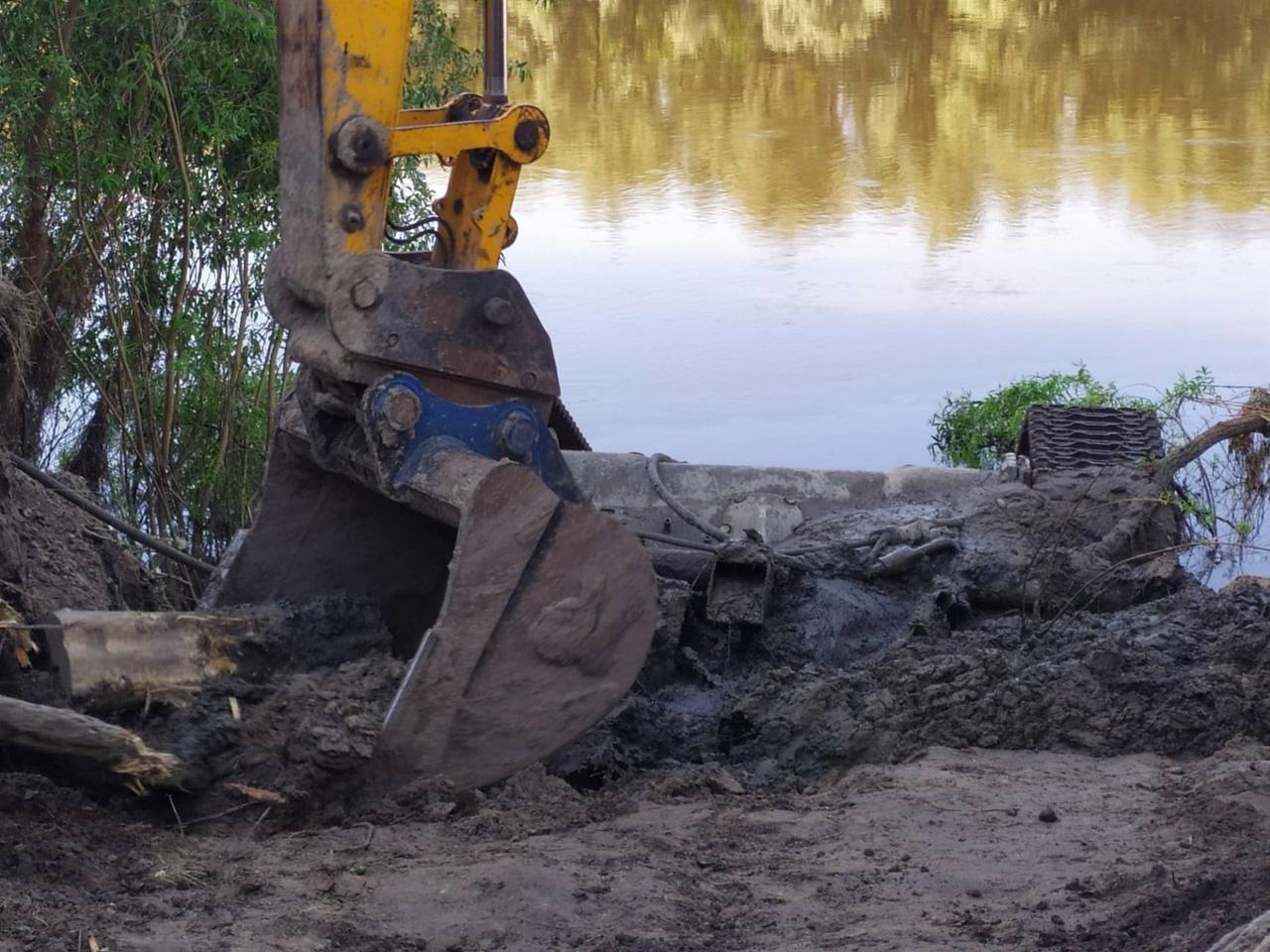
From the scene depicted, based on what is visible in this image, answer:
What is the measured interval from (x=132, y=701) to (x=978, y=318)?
8961 millimetres

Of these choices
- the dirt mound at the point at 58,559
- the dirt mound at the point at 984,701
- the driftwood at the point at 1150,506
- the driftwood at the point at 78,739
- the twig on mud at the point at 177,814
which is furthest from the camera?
the driftwood at the point at 1150,506

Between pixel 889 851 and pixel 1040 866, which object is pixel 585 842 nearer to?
pixel 889 851

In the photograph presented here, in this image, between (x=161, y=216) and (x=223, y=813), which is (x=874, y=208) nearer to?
(x=161, y=216)

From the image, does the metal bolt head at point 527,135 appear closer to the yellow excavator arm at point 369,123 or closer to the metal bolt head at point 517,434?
the yellow excavator arm at point 369,123

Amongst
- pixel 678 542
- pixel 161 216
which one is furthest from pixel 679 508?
pixel 161 216

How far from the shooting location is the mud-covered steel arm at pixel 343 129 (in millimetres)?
3797

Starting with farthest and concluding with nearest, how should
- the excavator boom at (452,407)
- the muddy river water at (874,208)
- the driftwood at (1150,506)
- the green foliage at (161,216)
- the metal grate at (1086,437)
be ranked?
the muddy river water at (874,208) < the green foliage at (161,216) < the metal grate at (1086,437) < the driftwood at (1150,506) < the excavator boom at (452,407)

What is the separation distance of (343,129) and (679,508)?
2323mm

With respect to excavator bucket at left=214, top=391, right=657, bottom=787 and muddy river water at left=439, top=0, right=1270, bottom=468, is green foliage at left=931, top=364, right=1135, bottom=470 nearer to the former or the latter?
muddy river water at left=439, top=0, right=1270, bottom=468

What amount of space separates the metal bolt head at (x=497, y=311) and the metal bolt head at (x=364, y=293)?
0.26 metres

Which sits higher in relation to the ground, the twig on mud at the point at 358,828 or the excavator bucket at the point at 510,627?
the excavator bucket at the point at 510,627

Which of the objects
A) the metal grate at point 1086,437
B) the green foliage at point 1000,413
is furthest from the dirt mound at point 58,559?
the green foliage at point 1000,413

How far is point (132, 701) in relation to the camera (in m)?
3.70

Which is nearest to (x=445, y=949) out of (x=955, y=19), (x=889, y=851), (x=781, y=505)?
(x=889, y=851)
